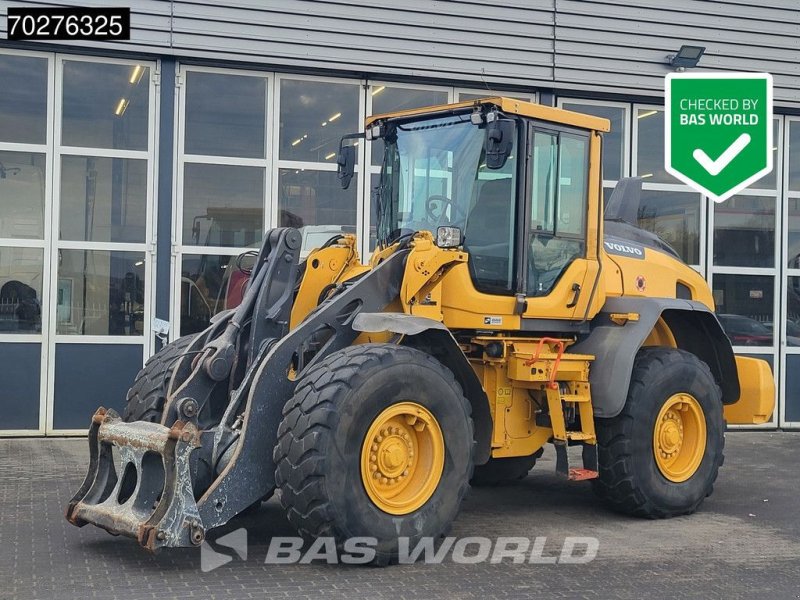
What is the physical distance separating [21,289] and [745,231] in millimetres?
9173

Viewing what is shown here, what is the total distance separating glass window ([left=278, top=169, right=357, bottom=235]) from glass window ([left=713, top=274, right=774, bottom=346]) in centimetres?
505

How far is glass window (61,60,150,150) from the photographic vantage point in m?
12.4

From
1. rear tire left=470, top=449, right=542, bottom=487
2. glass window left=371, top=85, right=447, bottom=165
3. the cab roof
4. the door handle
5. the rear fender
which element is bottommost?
rear tire left=470, top=449, right=542, bottom=487

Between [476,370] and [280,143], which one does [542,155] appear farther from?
[280,143]

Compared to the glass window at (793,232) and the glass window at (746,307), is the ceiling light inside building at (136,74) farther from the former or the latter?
the glass window at (793,232)

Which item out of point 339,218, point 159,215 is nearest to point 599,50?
point 339,218

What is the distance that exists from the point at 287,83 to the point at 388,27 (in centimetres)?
137

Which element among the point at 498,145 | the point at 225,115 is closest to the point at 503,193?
the point at 498,145

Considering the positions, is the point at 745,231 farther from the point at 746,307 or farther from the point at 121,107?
the point at 121,107

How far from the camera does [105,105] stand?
12531 mm

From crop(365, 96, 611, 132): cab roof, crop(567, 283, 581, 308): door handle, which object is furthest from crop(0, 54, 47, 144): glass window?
crop(567, 283, 581, 308): door handle

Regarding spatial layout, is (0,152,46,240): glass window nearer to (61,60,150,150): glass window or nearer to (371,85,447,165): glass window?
(61,60,150,150): glass window

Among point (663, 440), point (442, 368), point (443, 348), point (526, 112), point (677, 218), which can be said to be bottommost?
point (663, 440)

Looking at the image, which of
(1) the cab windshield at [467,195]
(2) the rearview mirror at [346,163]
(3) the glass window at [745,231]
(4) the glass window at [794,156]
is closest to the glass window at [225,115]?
(2) the rearview mirror at [346,163]
